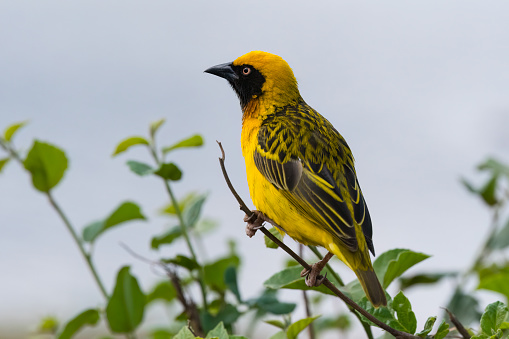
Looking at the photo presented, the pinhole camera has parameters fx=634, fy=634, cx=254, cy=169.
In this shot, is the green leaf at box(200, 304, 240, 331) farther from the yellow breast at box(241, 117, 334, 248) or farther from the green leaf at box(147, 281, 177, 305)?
the green leaf at box(147, 281, 177, 305)

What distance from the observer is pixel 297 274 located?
2104mm

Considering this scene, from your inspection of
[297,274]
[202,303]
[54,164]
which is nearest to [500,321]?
[297,274]

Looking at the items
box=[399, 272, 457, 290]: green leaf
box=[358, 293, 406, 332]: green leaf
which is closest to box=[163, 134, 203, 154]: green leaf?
box=[358, 293, 406, 332]: green leaf

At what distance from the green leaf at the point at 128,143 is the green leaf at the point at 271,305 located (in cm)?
77

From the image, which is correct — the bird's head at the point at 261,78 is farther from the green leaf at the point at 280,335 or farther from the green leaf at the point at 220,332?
the green leaf at the point at 220,332

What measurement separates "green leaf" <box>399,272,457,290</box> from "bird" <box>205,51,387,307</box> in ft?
1.85

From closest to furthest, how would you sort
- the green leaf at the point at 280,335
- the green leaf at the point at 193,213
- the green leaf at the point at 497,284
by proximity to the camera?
1. the green leaf at the point at 280,335
2. the green leaf at the point at 497,284
3. the green leaf at the point at 193,213

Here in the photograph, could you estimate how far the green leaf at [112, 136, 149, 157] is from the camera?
8.43ft

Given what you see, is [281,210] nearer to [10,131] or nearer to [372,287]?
[372,287]

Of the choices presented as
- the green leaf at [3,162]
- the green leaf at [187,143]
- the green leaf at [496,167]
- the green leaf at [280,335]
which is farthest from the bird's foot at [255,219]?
the green leaf at [496,167]

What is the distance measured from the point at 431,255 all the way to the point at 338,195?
52cm

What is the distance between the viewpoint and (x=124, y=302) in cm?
242

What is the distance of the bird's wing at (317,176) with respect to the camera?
2389mm

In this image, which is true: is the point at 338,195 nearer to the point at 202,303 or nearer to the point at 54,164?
the point at 202,303
